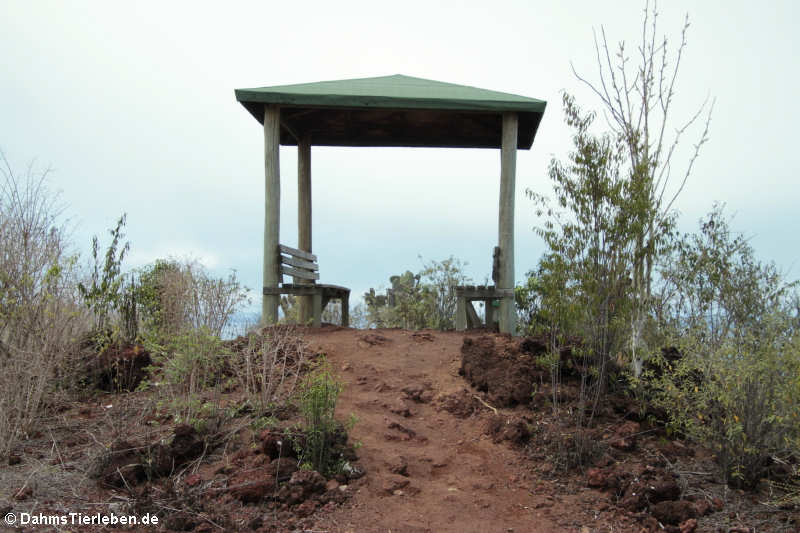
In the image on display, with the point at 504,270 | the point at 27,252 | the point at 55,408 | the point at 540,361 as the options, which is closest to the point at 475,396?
the point at 540,361

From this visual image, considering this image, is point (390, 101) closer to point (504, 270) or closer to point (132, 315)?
point (504, 270)

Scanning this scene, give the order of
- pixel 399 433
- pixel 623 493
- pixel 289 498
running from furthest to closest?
pixel 399 433 < pixel 623 493 < pixel 289 498

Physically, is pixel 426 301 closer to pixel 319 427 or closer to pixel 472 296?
pixel 472 296

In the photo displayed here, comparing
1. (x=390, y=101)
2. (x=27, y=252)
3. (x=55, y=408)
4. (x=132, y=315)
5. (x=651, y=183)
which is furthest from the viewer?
(x=132, y=315)

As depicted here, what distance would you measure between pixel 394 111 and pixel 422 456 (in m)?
5.58

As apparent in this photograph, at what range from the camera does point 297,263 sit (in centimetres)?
830

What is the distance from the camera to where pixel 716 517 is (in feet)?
13.4

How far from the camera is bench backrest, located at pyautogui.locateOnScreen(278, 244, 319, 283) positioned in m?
7.99

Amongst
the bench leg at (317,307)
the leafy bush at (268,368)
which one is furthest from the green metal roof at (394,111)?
the leafy bush at (268,368)

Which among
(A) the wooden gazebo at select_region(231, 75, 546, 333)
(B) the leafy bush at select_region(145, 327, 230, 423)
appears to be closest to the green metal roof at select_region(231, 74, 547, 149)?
(A) the wooden gazebo at select_region(231, 75, 546, 333)

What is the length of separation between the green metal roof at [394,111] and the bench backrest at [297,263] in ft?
5.89

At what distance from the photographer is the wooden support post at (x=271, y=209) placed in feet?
25.7

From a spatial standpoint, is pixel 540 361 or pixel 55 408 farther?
pixel 55 408

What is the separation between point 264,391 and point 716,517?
10.8ft
